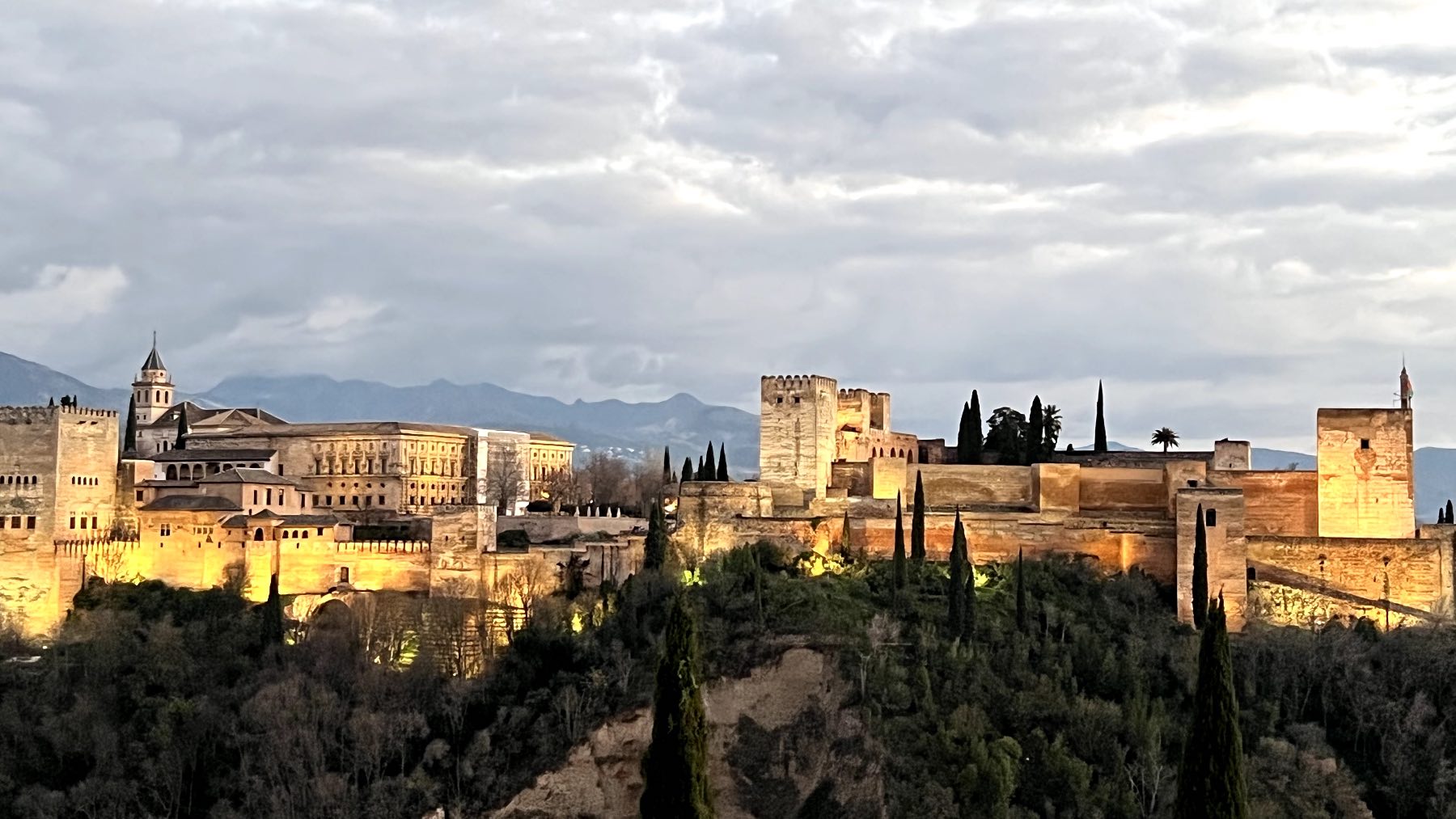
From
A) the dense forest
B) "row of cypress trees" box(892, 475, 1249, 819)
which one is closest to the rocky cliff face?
the dense forest

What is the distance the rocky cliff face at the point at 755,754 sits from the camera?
40.6 metres

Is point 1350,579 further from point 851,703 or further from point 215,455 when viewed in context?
point 215,455

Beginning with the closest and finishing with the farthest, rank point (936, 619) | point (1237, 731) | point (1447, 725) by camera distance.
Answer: point (1237, 731) → point (1447, 725) → point (936, 619)

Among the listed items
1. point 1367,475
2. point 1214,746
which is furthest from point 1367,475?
point 1214,746

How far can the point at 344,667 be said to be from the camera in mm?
45312

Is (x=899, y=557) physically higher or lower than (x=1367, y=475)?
lower

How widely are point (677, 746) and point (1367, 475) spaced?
24.8m

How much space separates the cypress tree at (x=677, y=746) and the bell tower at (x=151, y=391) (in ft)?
171

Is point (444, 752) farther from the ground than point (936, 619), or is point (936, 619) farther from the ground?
point (936, 619)

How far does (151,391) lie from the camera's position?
79.1 metres

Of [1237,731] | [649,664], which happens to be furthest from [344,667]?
[1237,731]

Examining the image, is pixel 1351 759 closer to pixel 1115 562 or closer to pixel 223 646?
pixel 1115 562

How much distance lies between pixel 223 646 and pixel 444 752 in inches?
318

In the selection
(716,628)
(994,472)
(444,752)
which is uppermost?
(994,472)
